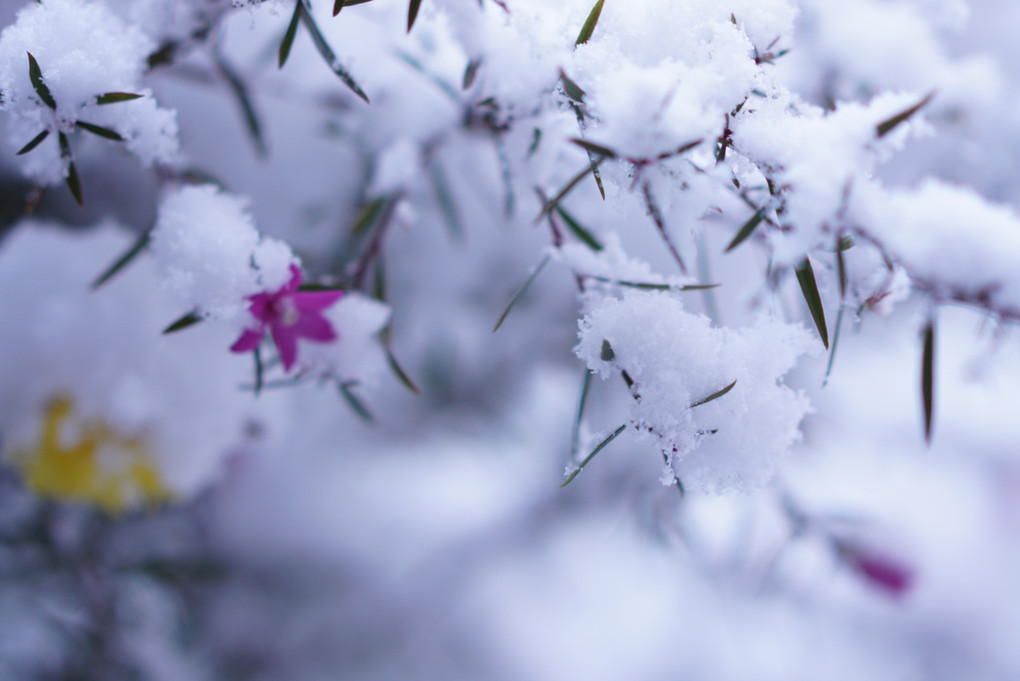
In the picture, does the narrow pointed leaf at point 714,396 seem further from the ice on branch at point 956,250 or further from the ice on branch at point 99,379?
the ice on branch at point 99,379

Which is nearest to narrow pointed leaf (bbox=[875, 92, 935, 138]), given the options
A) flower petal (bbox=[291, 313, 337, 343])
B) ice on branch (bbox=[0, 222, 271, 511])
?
flower petal (bbox=[291, 313, 337, 343])

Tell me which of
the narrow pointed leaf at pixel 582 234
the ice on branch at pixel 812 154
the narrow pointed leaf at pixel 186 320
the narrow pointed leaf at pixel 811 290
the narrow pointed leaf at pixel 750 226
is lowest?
the narrow pointed leaf at pixel 186 320

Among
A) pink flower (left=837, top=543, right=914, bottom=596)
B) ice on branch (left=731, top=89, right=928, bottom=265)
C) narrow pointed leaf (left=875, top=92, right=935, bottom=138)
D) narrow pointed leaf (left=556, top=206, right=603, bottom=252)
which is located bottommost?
pink flower (left=837, top=543, right=914, bottom=596)

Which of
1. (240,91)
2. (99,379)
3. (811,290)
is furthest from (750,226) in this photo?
(99,379)

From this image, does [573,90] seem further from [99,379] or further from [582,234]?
[99,379]

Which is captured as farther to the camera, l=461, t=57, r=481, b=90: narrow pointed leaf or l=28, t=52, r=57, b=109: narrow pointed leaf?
l=461, t=57, r=481, b=90: narrow pointed leaf

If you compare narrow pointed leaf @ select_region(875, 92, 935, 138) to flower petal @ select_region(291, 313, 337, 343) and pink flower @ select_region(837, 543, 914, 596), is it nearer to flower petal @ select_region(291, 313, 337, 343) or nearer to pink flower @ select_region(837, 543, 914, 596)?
flower petal @ select_region(291, 313, 337, 343)

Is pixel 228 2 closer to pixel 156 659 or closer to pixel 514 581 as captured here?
pixel 156 659

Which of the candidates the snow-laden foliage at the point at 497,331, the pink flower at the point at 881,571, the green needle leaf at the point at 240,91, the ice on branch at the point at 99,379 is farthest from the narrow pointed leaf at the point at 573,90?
the pink flower at the point at 881,571
